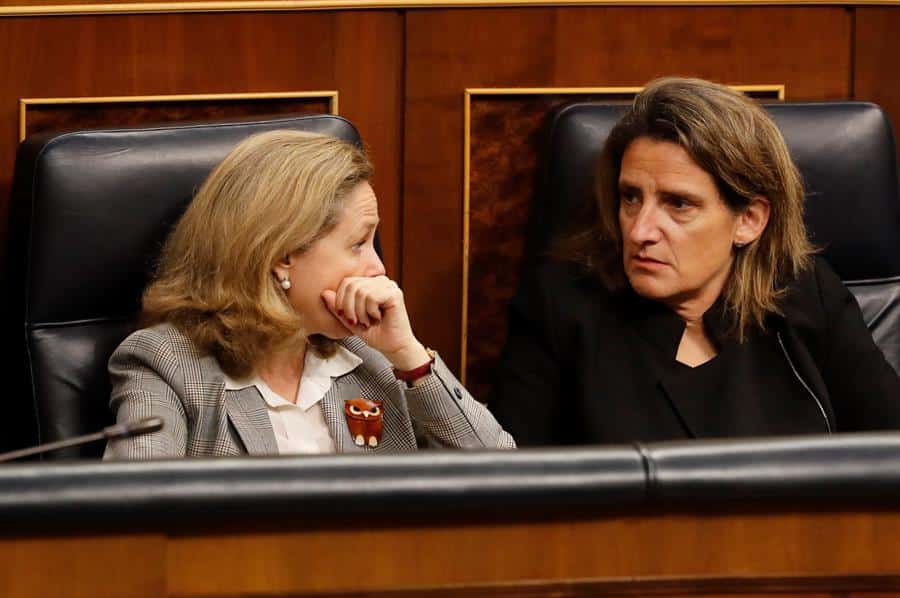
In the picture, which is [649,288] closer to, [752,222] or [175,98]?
[752,222]

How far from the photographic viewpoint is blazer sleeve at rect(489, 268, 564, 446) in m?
1.76

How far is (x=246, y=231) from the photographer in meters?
1.59

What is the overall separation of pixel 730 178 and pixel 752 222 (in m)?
0.10

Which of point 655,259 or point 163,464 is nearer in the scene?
point 163,464

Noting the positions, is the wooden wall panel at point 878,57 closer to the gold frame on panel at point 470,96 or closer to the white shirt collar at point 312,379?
the gold frame on panel at point 470,96

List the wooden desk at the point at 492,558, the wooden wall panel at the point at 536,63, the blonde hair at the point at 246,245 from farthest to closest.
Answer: the wooden wall panel at the point at 536,63 → the blonde hair at the point at 246,245 → the wooden desk at the point at 492,558

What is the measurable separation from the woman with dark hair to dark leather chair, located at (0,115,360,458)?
512 millimetres

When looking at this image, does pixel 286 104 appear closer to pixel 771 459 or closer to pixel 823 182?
pixel 823 182

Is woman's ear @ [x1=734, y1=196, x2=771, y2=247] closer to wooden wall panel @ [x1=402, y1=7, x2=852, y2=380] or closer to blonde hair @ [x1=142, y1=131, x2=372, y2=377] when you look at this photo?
wooden wall panel @ [x1=402, y1=7, x2=852, y2=380]

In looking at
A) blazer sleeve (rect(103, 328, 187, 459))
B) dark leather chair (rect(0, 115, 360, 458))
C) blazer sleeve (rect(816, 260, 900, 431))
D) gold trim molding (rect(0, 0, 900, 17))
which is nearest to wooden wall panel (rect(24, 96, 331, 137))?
gold trim molding (rect(0, 0, 900, 17))

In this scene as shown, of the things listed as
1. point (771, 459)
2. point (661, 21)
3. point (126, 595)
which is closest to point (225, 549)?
point (126, 595)

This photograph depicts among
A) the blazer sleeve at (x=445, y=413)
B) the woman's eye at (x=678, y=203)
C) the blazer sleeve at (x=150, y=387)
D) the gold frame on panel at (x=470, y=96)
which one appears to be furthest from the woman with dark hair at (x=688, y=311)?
the blazer sleeve at (x=150, y=387)

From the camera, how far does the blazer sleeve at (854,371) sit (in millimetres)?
1814

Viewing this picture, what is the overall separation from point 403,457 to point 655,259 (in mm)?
907
